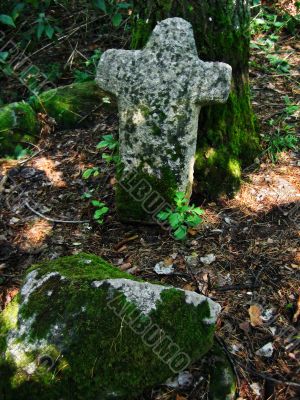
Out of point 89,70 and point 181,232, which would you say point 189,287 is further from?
point 89,70

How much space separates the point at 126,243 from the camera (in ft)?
10.8

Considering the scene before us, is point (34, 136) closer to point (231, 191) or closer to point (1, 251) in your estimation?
point (1, 251)

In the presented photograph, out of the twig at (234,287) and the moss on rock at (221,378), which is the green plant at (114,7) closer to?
the twig at (234,287)

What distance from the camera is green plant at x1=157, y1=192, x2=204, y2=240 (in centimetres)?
311

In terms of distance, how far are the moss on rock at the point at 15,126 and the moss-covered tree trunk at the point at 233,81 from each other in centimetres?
181

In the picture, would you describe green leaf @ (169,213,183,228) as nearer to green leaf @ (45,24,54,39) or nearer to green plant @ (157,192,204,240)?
green plant @ (157,192,204,240)

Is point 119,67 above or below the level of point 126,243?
above

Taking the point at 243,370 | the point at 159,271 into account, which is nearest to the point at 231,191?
the point at 159,271

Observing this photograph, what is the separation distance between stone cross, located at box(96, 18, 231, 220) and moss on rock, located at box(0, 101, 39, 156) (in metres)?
1.83

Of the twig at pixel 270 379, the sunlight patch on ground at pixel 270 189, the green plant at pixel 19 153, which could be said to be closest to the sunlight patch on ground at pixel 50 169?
the green plant at pixel 19 153

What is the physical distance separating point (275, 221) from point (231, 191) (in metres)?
0.48

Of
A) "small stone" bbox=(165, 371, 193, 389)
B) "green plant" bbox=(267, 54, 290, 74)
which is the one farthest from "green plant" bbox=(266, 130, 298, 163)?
"small stone" bbox=(165, 371, 193, 389)

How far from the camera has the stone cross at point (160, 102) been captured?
303 centimetres

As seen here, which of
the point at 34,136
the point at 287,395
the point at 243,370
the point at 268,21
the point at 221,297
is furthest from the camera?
the point at 268,21
